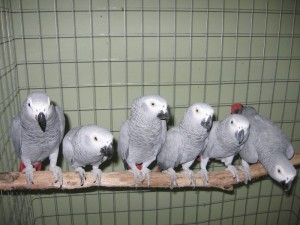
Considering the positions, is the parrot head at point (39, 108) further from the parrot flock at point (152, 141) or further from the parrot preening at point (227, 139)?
the parrot preening at point (227, 139)

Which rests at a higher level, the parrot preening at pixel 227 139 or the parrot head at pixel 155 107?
the parrot head at pixel 155 107

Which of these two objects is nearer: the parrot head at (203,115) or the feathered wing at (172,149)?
the parrot head at (203,115)

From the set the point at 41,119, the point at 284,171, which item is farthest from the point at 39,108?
the point at 284,171

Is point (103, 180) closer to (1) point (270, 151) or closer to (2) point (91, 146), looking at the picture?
(2) point (91, 146)

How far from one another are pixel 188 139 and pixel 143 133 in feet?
1.10

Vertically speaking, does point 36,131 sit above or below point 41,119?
below

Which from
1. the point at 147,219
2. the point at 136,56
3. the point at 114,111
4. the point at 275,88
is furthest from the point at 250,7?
the point at 147,219

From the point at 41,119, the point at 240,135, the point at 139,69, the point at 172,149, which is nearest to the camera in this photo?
the point at 41,119

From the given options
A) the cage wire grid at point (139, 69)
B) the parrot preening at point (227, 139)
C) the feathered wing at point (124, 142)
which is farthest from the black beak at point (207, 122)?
the cage wire grid at point (139, 69)

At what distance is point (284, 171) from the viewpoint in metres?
1.64

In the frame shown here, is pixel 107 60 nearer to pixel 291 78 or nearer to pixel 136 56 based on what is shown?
pixel 136 56

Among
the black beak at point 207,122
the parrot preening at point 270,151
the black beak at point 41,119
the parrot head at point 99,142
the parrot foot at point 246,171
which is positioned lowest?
the parrot foot at point 246,171

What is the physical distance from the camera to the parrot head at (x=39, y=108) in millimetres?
1399

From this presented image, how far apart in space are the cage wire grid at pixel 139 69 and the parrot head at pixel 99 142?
77 centimetres
